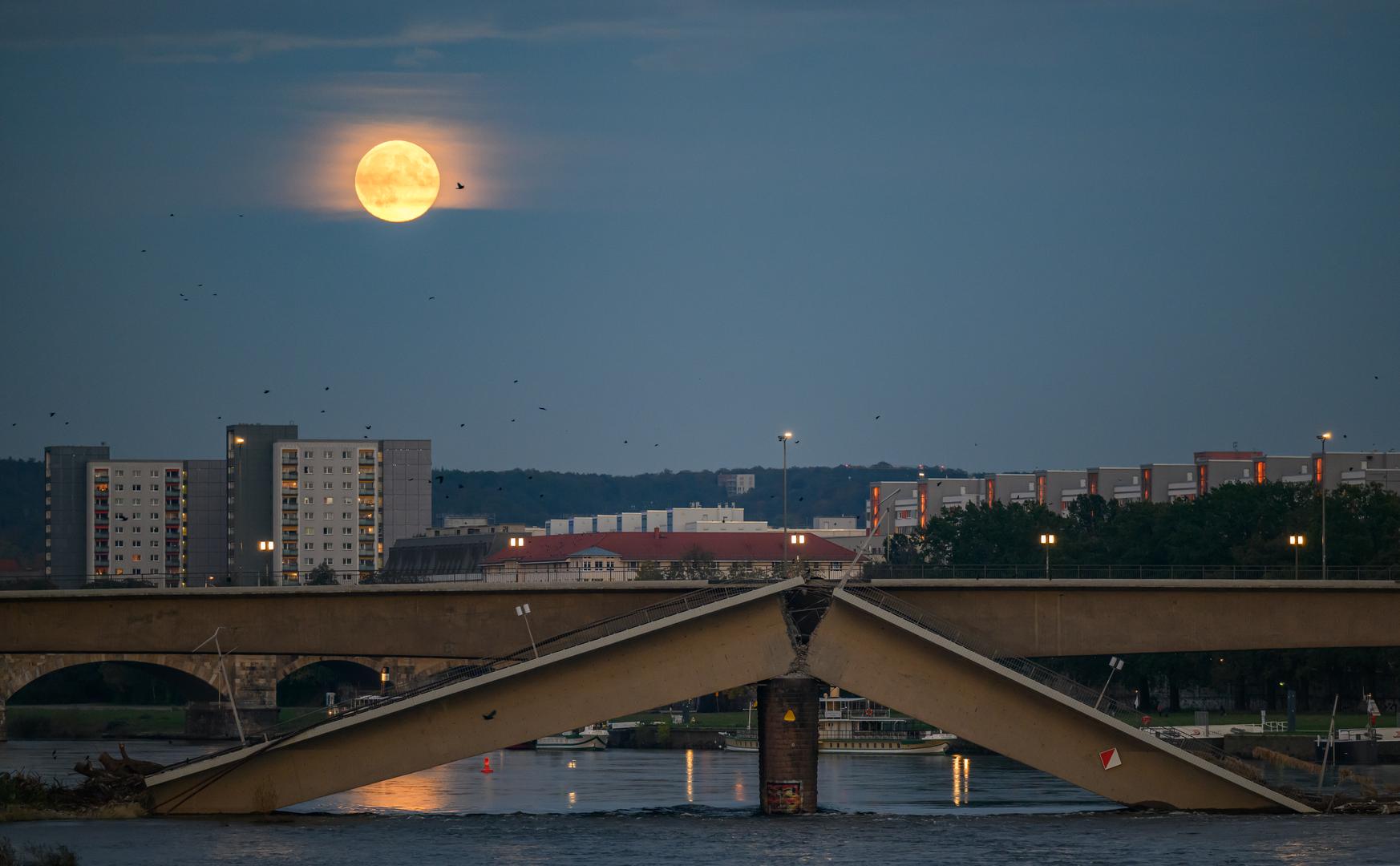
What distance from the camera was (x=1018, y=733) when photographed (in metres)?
65.1

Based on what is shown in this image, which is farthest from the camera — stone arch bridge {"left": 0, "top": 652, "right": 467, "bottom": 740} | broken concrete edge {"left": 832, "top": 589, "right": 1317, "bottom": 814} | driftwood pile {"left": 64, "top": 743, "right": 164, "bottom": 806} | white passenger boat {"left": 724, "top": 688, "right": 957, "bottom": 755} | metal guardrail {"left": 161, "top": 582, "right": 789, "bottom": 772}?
stone arch bridge {"left": 0, "top": 652, "right": 467, "bottom": 740}

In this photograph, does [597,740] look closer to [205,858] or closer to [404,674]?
[404,674]

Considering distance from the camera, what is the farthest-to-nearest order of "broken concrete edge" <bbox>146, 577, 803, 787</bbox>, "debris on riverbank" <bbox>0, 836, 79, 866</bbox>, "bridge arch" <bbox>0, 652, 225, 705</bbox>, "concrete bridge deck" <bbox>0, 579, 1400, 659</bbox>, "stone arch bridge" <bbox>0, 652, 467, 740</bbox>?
"stone arch bridge" <bbox>0, 652, 467, 740</bbox> → "bridge arch" <bbox>0, 652, 225, 705</bbox> → "concrete bridge deck" <bbox>0, 579, 1400, 659</bbox> → "broken concrete edge" <bbox>146, 577, 803, 787</bbox> → "debris on riverbank" <bbox>0, 836, 79, 866</bbox>

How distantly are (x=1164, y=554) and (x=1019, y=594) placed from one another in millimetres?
81358

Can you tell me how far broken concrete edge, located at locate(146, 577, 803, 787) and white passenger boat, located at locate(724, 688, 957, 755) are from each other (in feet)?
168

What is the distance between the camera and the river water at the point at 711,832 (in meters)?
57.8

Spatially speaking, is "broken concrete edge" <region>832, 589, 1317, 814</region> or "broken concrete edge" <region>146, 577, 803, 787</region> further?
"broken concrete edge" <region>832, 589, 1317, 814</region>

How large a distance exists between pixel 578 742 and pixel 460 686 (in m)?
63.1

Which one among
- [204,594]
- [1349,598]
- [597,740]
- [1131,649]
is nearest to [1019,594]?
[1131,649]

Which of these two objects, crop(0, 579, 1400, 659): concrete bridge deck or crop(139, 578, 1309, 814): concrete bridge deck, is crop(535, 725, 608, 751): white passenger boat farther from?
crop(139, 578, 1309, 814): concrete bridge deck

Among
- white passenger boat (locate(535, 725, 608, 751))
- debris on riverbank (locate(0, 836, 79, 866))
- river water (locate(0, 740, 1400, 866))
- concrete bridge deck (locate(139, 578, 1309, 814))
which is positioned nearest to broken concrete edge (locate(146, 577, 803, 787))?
concrete bridge deck (locate(139, 578, 1309, 814))

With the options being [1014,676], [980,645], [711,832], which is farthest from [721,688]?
[1014,676]

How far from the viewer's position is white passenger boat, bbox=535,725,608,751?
4899 inches

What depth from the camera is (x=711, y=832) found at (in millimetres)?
65312
